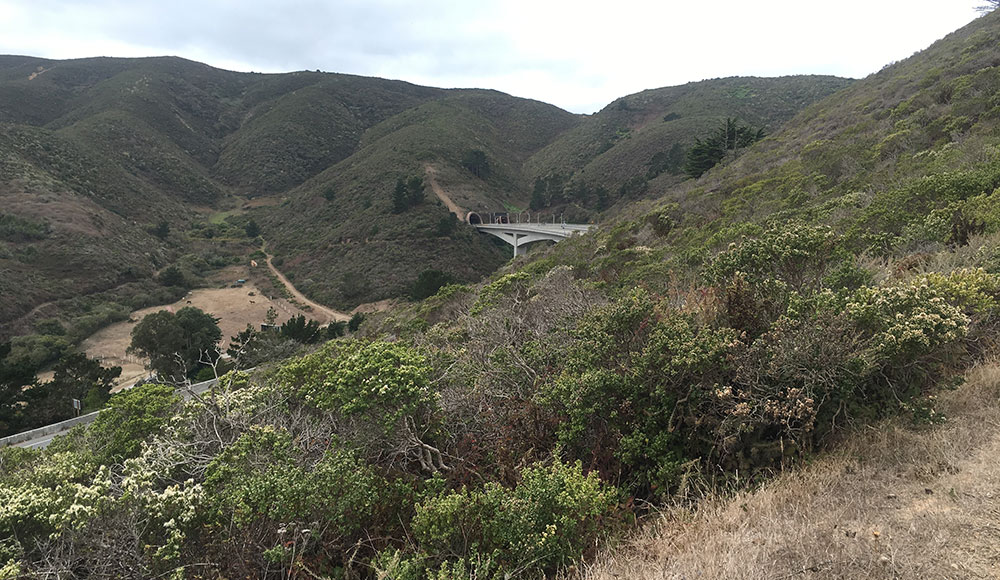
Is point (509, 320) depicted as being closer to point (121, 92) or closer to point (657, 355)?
point (657, 355)

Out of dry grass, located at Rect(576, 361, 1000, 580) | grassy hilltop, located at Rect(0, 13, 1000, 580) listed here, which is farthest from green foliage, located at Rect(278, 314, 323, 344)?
dry grass, located at Rect(576, 361, 1000, 580)

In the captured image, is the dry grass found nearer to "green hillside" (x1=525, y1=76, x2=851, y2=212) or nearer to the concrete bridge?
the concrete bridge

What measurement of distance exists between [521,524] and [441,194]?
5320cm

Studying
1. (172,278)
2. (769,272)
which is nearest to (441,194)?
(172,278)

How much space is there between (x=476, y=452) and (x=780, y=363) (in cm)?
293

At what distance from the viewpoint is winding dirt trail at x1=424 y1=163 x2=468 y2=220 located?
51406 mm

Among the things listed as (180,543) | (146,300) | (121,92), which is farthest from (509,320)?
(121,92)

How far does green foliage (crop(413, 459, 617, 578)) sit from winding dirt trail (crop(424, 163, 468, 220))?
157ft

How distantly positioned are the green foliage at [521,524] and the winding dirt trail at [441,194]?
4788cm

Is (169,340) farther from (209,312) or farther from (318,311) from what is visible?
(318,311)

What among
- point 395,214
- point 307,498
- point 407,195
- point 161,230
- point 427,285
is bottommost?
point 427,285

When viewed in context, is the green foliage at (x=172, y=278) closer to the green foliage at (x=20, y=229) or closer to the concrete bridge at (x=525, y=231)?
the green foliage at (x=20, y=229)

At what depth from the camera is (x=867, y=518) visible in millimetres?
2527

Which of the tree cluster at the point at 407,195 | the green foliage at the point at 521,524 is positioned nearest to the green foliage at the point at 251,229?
the tree cluster at the point at 407,195
